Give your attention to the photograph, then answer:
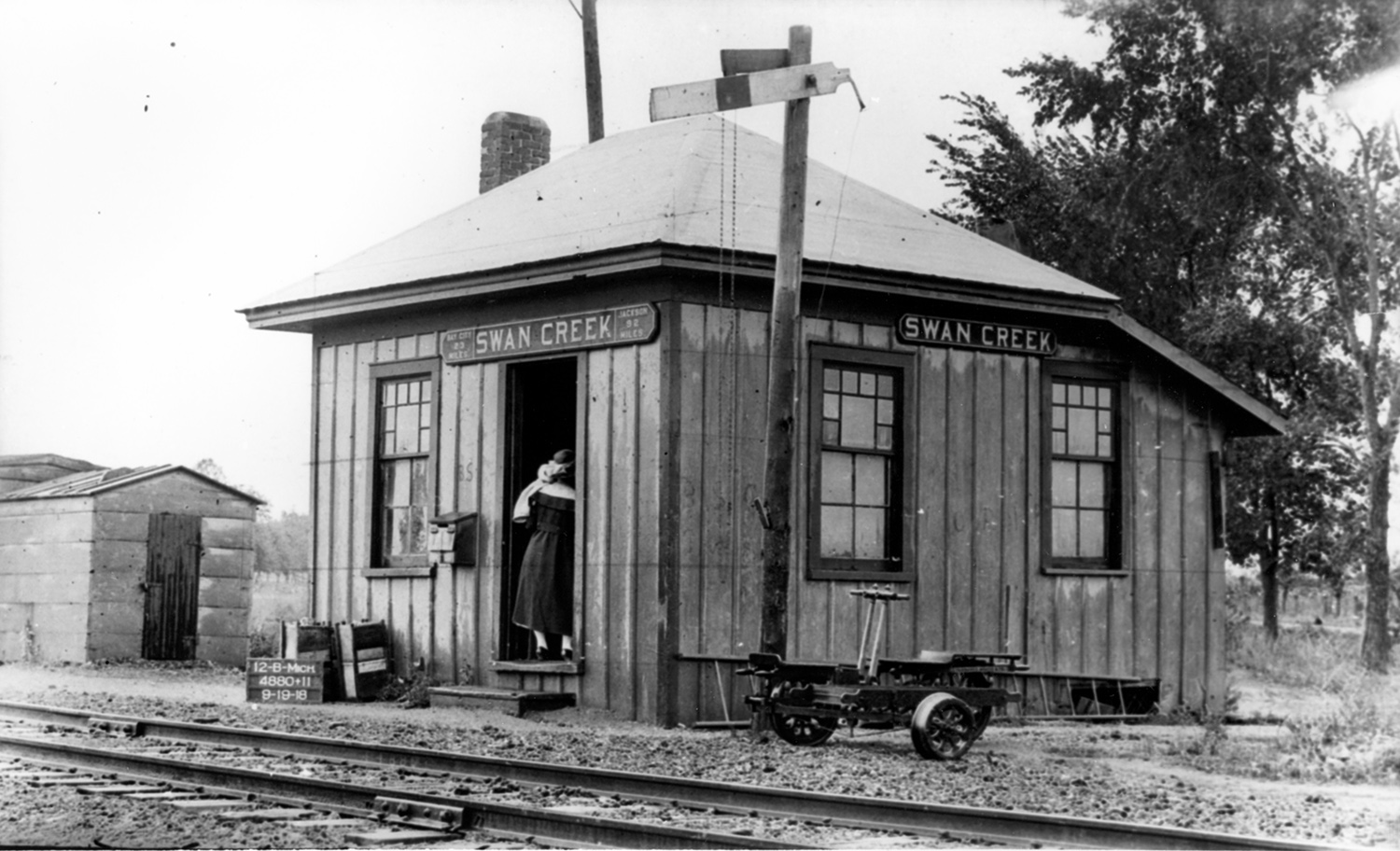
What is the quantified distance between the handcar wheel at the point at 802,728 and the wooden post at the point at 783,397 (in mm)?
524

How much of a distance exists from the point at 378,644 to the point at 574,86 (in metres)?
12.5

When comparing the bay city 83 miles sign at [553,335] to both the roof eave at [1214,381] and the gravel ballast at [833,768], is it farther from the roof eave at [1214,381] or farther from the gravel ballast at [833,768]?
the roof eave at [1214,381]

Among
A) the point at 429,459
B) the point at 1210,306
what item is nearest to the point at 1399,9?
the point at 1210,306

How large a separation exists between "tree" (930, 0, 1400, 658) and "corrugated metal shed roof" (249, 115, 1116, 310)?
23.0 feet

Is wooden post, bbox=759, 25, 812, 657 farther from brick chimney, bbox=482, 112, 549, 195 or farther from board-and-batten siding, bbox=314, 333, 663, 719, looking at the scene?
brick chimney, bbox=482, 112, 549, 195

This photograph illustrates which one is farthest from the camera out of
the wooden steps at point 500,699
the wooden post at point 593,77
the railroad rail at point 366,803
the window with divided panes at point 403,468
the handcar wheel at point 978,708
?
the wooden post at point 593,77

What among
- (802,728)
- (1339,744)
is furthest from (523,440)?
(1339,744)

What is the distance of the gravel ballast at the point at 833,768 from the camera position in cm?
A: 766

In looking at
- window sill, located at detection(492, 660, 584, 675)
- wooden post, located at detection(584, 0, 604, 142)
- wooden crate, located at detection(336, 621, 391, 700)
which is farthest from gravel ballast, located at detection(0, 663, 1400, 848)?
wooden post, located at detection(584, 0, 604, 142)

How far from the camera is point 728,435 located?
13266 millimetres

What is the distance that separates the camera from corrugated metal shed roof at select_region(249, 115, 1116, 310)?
13.6 meters

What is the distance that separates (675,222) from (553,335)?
149cm

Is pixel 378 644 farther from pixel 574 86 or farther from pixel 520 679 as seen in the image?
pixel 574 86

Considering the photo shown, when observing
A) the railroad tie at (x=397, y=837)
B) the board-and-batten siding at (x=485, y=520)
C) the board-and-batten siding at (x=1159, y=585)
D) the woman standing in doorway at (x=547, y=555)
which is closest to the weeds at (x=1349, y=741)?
the board-and-batten siding at (x=1159, y=585)
